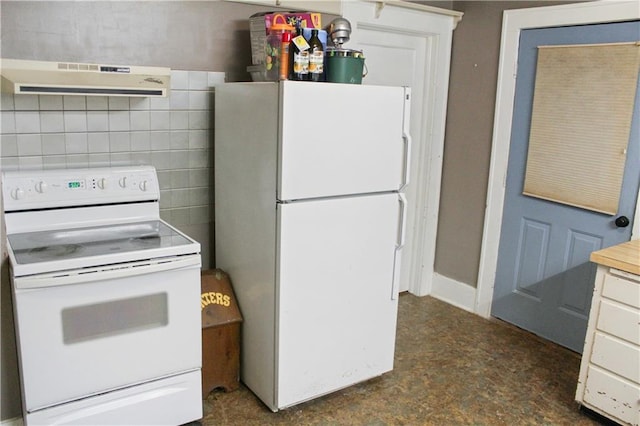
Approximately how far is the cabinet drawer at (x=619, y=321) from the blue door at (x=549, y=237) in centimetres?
68

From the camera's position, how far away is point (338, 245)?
98.3 inches

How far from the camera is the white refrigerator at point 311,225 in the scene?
2.30m

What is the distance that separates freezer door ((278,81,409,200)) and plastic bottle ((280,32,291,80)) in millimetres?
213

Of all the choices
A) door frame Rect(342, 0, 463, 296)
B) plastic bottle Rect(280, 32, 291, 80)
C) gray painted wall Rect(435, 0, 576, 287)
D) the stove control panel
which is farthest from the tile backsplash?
gray painted wall Rect(435, 0, 576, 287)

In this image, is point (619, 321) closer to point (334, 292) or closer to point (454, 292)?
point (334, 292)

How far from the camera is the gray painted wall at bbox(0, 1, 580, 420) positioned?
225cm

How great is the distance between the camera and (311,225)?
2.38 m

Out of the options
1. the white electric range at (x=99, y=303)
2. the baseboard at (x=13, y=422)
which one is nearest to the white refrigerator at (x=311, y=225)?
the white electric range at (x=99, y=303)

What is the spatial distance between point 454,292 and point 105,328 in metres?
2.59

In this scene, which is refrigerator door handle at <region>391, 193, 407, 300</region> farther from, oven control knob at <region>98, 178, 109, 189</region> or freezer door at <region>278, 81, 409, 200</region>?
oven control knob at <region>98, 178, 109, 189</region>

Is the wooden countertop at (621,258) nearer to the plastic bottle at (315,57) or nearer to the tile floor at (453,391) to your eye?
the tile floor at (453,391)

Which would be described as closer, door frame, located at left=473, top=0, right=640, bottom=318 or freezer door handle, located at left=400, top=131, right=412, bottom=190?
freezer door handle, located at left=400, top=131, right=412, bottom=190

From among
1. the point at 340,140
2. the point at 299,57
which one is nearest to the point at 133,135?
the point at 299,57

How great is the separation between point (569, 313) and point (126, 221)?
2.54m
